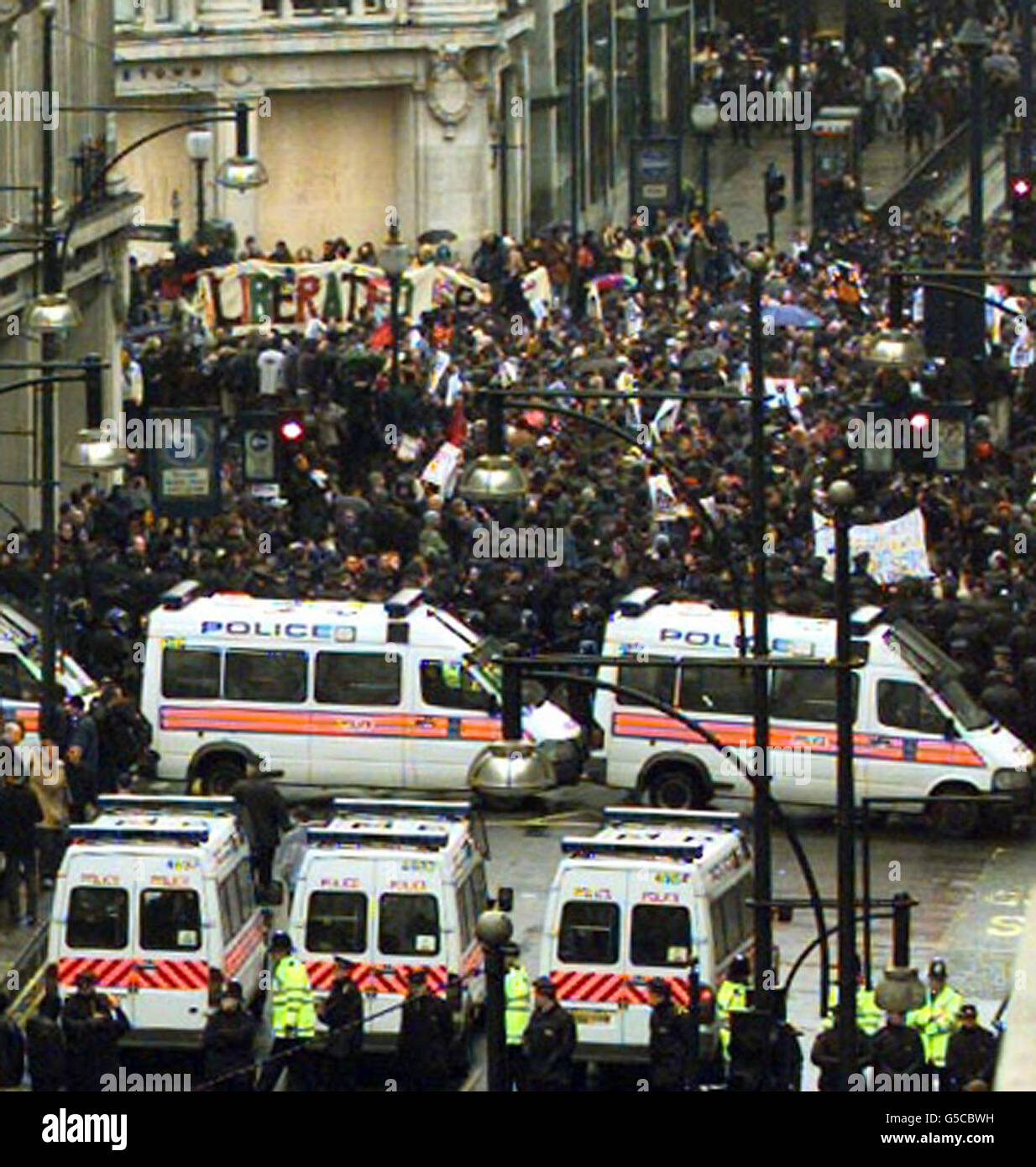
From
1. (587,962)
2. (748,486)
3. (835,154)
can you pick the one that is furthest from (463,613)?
(835,154)

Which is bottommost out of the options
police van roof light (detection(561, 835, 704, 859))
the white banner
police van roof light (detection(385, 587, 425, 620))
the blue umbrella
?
police van roof light (detection(561, 835, 704, 859))

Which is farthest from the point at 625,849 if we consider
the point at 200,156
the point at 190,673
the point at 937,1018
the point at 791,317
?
the point at 200,156

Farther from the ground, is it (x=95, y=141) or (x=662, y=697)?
(x=95, y=141)

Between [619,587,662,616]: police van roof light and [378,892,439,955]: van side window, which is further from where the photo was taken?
[619,587,662,616]: police van roof light

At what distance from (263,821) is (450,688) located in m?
3.86

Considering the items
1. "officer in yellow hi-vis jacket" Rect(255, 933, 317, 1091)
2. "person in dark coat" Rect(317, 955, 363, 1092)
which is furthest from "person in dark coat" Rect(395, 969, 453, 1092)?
"officer in yellow hi-vis jacket" Rect(255, 933, 317, 1091)

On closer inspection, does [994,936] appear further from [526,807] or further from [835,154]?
[835,154]

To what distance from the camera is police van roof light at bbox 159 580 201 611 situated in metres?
38.4

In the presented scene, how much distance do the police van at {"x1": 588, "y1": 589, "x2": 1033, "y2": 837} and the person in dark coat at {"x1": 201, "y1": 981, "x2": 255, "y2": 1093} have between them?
8.97 metres

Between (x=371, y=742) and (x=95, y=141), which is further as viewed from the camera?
(x=95, y=141)

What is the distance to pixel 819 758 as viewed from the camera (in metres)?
37.7

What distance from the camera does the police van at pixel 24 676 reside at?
37.2 meters

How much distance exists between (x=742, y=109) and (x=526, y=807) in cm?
4373

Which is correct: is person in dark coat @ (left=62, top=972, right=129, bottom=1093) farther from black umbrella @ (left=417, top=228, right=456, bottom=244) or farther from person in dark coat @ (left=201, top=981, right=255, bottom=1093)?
black umbrella @ (left=417, top=228, right=456, bottom=244)
